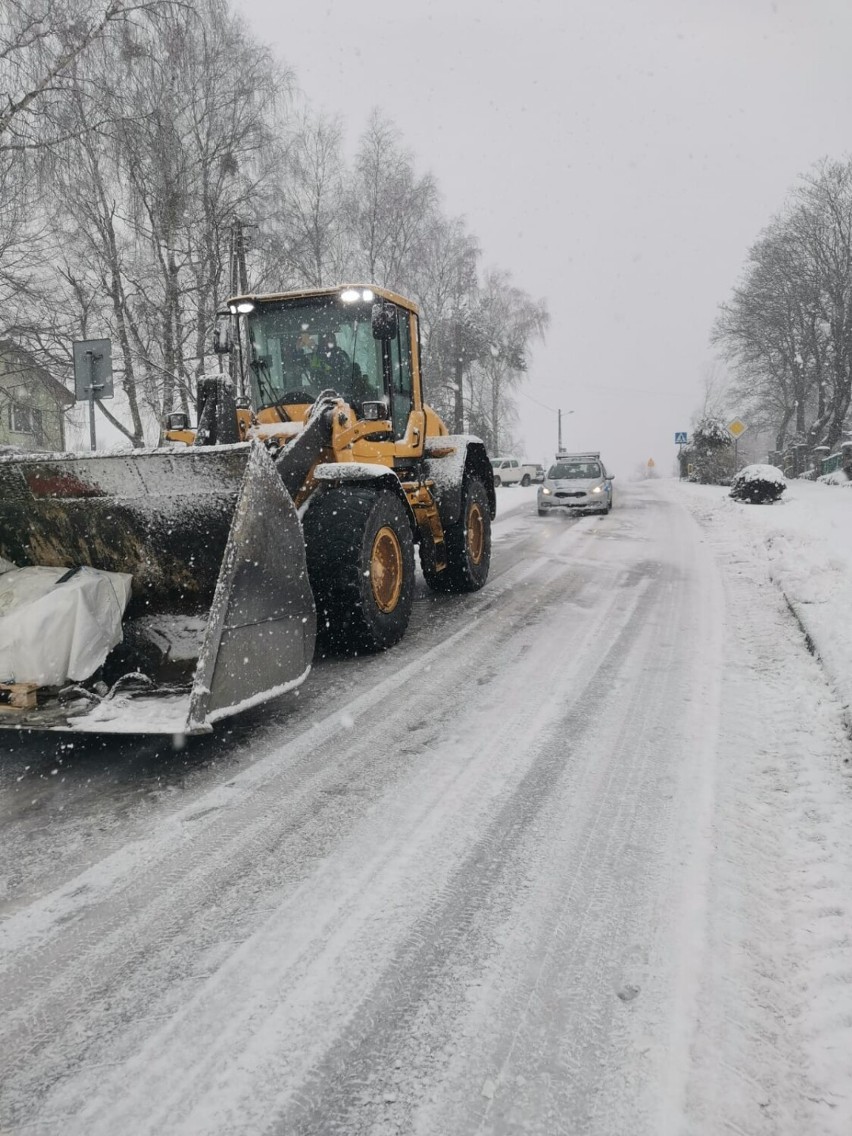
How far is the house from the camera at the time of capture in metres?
13.1

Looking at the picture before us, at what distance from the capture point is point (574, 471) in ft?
57.0

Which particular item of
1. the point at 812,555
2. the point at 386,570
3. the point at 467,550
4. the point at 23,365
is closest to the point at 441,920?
the point at 386,570

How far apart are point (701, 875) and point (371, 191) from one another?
25694 mm

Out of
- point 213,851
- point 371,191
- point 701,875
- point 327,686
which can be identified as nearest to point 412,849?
point 213,851

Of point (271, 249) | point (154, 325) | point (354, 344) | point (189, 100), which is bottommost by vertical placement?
point (354, 344)

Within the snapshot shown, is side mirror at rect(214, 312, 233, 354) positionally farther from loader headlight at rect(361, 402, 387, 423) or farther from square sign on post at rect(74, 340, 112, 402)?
square sign on post at rect(74, 340, 112, 402)

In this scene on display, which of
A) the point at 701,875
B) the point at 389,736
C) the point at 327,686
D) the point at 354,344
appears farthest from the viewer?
the point at 354,344

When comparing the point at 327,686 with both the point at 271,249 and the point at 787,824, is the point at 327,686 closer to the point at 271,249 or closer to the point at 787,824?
the point at 787,824

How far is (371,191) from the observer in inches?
954

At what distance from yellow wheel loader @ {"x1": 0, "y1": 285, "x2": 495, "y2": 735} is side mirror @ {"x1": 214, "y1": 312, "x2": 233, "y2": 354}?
15 millimetres

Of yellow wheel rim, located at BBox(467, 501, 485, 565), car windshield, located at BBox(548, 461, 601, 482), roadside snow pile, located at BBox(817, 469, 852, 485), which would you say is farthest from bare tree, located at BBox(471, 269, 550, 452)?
yellow wheel rim, located at BBox(467, 501, 485, 565)

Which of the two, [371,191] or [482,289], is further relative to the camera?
[482,289]

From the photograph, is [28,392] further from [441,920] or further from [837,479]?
[837,479]

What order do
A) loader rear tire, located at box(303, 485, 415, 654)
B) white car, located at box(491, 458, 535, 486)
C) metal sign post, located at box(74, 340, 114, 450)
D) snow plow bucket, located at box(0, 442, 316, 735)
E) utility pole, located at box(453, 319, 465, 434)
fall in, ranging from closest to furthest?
snow plow bucket, located at box(0, 442, 316, 735), loader rear tire, located at box(303, 485, 415, 654), metal sign post, located at box(74, 340, 114, 450), utility pole, located at box(453, 319, 465, 434), white car, located at box(491, 458, 535, 486)
